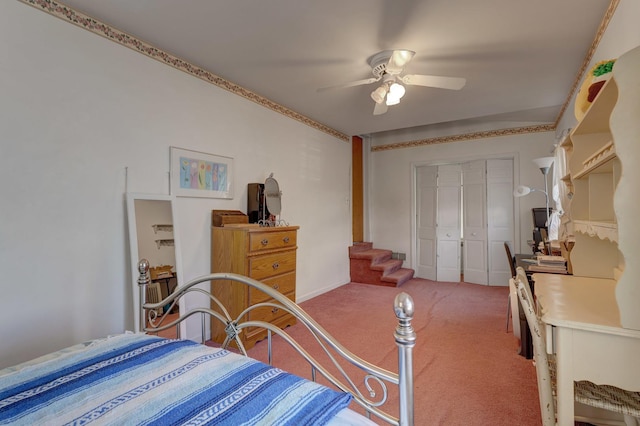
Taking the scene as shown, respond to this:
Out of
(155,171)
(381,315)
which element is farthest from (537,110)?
(155,171)

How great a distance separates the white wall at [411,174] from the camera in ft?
15.4

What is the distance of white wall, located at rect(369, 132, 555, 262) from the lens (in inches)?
185

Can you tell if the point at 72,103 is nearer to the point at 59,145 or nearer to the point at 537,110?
the point at 59,145

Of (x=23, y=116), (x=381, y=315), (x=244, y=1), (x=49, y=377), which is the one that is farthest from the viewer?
(x=381, y=315)

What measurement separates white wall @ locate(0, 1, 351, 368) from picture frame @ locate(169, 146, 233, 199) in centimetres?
7

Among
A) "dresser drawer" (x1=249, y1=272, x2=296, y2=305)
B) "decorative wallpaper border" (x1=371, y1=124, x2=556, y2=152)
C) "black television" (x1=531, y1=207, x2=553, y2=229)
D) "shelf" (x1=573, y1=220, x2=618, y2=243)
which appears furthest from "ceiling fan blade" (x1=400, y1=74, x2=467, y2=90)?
"decorative wallpaper border" (x1=371, y1=124, x2=556, y2=152)

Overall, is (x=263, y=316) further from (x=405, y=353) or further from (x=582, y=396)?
(x=582, y=396)

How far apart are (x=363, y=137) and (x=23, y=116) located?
5054 mm

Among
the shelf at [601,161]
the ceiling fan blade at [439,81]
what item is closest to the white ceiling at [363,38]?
the ceiling fan blade at [439,81]

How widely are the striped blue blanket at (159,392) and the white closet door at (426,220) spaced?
195 inches

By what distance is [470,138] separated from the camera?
5148mm

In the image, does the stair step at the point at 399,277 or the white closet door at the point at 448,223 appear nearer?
the stair step at the point at 399,277

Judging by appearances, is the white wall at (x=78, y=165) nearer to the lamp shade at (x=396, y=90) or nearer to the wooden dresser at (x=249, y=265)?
the wooden dresser at (x=249, y=265)

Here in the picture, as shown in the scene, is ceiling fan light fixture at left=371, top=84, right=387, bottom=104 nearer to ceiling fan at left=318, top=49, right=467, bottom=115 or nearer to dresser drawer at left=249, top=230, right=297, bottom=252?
ceiling fan at left=318, top=49, right=467, bottom=115
